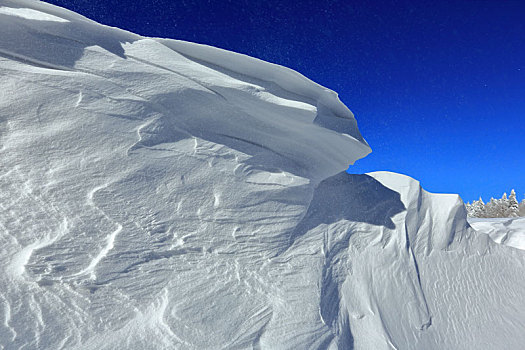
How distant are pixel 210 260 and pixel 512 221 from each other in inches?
234

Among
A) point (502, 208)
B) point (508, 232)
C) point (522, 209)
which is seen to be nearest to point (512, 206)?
point (502, 208)

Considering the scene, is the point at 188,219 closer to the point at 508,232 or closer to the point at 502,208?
the point at 508,232

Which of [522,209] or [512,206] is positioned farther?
[512,206]

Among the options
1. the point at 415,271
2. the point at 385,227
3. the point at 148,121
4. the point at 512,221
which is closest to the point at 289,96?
the point at 148,121

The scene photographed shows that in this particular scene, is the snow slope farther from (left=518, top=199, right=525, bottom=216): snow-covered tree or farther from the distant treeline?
(left=518, top=199, right=525, bottom=216): snow-covered tree

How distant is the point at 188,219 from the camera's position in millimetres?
2168

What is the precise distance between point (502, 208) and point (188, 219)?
73.2ft

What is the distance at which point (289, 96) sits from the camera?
3.11 meters

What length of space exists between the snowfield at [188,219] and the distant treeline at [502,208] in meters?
17.8

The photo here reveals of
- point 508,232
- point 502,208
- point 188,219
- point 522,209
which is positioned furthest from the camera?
point 502,208

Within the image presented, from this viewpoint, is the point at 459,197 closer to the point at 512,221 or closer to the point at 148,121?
the point at 512,221

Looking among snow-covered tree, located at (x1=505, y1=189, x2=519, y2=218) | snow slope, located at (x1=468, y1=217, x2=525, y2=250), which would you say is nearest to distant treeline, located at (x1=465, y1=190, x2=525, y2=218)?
snow-covered tree, located at (x1=505, y1=189, x2=519, y2=218)

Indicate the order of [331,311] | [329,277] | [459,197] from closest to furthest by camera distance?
[331,311]
[329,277]
[459,197]

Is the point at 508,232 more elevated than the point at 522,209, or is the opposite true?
the point at 508,232
